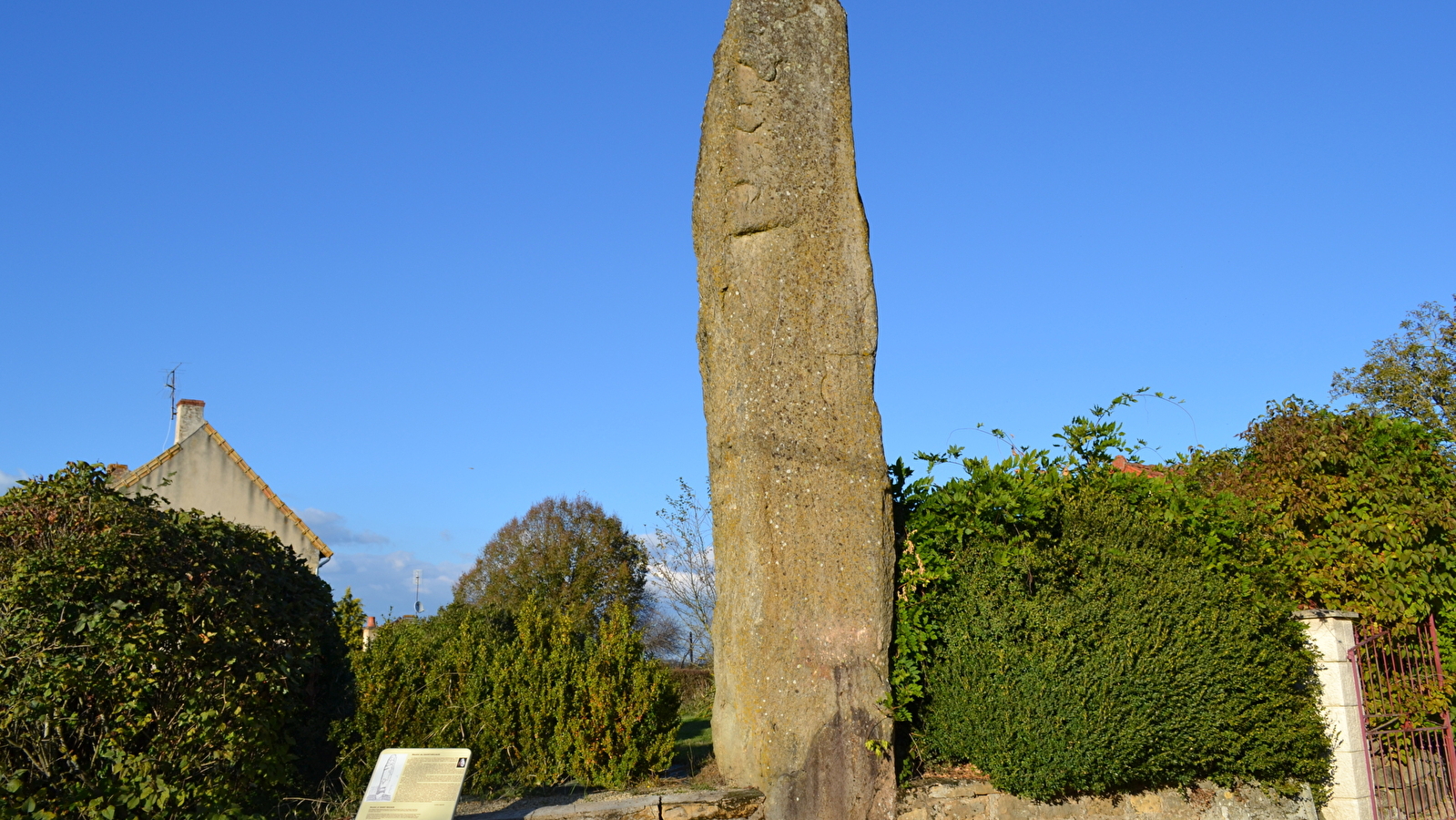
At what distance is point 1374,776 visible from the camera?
845cm

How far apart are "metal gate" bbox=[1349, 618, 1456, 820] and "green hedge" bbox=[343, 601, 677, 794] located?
582 centimetres

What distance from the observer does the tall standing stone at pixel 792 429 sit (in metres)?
6.36

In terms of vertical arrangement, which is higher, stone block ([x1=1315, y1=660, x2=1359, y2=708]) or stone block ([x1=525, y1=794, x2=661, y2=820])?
stone block ([x1=1315, y1=660, x2=1359, y2=708])

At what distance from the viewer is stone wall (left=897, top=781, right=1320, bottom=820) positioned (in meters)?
6.59

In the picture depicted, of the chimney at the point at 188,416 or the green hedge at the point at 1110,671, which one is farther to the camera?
the chimney at the point at 188,416

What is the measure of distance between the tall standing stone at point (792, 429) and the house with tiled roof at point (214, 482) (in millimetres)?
16075

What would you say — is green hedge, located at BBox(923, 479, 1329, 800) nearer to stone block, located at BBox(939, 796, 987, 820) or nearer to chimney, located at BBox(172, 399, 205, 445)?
stone block, located at BBox(939, 796, 987, 820)

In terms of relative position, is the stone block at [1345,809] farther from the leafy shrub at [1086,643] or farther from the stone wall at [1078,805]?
the stone wall at [1078,805]

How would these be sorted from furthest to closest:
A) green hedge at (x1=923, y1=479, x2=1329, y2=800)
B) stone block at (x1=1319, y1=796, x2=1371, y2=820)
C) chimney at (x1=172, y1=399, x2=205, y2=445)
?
chimney at (x1=172, y1=399, x2=205, y2=445) → stone block at (x1=1319, y1=796, x2=1371, y2=820) → green hedge at (x1=923, y1=479, x2=1329, y2=800)

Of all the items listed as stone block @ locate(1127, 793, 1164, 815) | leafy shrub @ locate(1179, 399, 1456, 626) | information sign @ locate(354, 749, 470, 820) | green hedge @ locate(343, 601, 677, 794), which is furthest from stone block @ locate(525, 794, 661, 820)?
leafy shrub @ locate(1179, 399, 1456, 626)

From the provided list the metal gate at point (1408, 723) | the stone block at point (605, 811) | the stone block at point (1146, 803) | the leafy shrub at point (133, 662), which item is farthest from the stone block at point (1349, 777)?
the leafy shrub at point (133, 662)

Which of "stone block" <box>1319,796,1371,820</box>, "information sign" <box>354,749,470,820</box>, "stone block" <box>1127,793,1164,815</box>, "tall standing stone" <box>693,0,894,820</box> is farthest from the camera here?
"stone block" <box>1319,796,1371,820</box>

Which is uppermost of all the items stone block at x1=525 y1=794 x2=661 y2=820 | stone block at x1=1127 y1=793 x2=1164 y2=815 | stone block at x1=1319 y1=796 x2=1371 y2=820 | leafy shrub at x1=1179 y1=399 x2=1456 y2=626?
leafy shrub at x1=1179 y1=399 x2=1456 y2=626

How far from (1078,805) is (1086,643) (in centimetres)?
108
